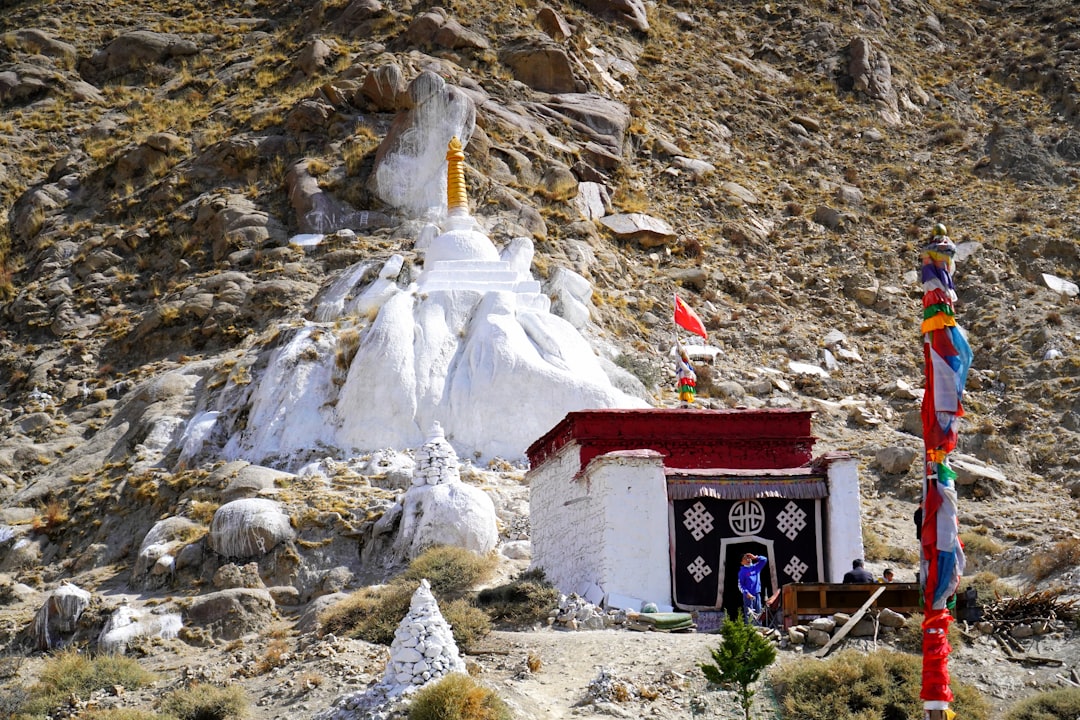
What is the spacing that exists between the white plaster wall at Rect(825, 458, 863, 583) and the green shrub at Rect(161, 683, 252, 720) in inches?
345

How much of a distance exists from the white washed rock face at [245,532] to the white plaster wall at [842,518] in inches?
390

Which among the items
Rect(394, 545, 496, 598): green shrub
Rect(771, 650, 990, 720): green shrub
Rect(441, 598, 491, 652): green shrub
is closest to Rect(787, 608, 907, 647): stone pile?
Rect(771, 650, 990, 720): green shrub

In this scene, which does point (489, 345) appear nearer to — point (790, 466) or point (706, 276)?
point (790, 466)

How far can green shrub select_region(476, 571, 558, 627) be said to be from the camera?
19766mm

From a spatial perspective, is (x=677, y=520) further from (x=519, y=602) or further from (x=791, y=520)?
(x=519, y=602)

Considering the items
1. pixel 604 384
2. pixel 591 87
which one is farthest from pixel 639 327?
pixel 591 87

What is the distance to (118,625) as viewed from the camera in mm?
22328

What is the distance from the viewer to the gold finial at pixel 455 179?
36.2 m

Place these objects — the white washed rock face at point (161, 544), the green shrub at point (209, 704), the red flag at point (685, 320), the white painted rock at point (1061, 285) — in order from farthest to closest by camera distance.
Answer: the white painted rock at point (1061, 285) < the red flag at point (685, 320) < the white washed rock face at point (161, 544) < the green shrub at point (209, 704)

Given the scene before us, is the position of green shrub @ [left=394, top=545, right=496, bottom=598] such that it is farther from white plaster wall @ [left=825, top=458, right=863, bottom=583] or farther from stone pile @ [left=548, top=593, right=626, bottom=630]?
white plaster wall @ [left=825, top=458, right=863, bottom=583]

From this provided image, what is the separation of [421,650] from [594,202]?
30112 millimetres

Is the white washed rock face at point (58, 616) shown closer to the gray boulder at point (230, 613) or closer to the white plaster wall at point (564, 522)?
the gray boulder at point (230, 613)

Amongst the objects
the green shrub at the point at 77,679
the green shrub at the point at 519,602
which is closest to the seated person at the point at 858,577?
the green shrub at the point at 519,602

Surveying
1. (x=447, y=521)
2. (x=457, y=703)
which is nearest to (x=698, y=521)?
(x=447, y=521)
